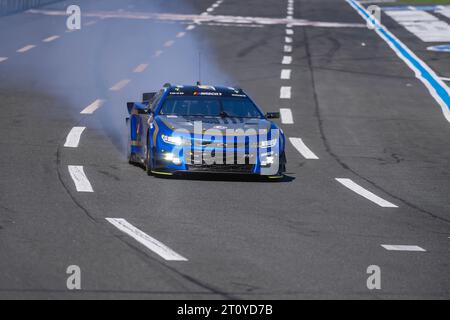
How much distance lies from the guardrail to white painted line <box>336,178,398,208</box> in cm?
3195

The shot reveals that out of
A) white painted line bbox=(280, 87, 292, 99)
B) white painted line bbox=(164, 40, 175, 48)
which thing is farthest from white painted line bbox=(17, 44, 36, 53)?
white painted line bbox=(280, 87, 292, 99)

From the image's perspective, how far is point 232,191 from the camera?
15.2 metres

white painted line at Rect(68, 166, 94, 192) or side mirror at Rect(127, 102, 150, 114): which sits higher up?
side mirror at Rect(127, 102, 150, 114)

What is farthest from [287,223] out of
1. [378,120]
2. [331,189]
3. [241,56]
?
[241,56]

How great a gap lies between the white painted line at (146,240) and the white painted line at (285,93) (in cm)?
1692

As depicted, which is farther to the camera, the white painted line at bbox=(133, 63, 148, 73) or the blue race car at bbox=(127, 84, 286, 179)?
the white painted line at bbox=(133, 63, 148, 73)

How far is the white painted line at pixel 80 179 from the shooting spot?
1457cm

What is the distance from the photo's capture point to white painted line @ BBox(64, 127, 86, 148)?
1949cm

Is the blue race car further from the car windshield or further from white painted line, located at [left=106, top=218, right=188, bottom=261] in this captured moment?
white painted line, located at [left=106, top=218, right=188, bottom=261]

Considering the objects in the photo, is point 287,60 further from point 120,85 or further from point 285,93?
point 120,85

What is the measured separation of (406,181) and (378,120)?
7.93 m

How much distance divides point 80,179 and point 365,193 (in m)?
3.97

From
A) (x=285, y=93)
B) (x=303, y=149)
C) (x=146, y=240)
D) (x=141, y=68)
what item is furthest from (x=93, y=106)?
(x=146, y=240)

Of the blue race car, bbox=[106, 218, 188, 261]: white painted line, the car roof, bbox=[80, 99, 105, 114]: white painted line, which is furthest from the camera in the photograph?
bbox=[80, 99, 105, 114]: white painted line
